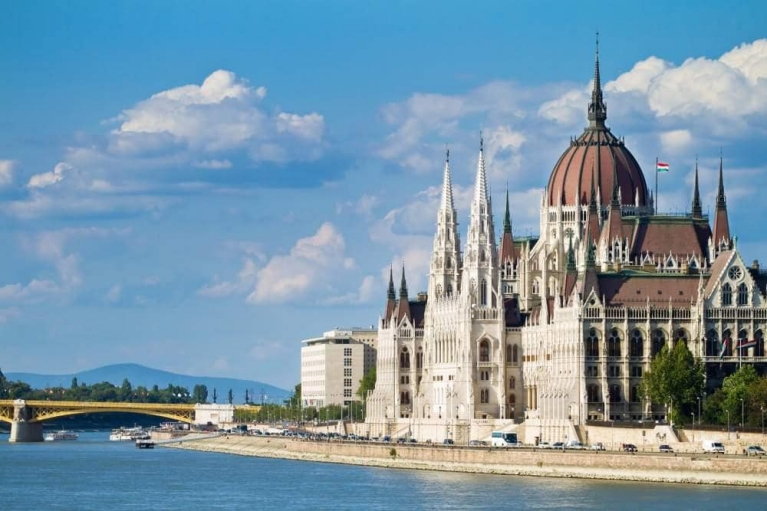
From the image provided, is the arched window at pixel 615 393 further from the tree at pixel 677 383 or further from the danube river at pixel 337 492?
the danube river at pixel 337 492

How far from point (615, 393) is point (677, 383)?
11.4 meters

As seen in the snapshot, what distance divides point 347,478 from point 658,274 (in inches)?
1436

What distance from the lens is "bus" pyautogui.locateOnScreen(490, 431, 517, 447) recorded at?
583ft

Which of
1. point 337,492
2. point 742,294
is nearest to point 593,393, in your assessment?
point 742,294

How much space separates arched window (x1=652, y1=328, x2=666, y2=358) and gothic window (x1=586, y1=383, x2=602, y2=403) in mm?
5583

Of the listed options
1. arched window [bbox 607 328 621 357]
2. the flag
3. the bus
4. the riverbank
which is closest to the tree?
the flag

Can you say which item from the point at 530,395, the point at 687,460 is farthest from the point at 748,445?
the point at 530,395

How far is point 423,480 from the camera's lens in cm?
16438

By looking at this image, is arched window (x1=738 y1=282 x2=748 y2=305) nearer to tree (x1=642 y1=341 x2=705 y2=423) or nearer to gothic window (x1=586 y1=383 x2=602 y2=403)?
tree (x1=642 y1=341 x2=705 y2=423)

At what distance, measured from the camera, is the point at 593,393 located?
186 m

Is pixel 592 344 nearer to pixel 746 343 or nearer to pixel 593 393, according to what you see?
pixel 593 393

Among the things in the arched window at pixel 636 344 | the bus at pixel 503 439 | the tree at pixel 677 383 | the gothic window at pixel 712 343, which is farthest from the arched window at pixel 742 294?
the bus at pixel 503 439

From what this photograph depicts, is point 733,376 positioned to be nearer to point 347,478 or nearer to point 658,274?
point 658,274

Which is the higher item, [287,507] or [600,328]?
[600,328]
